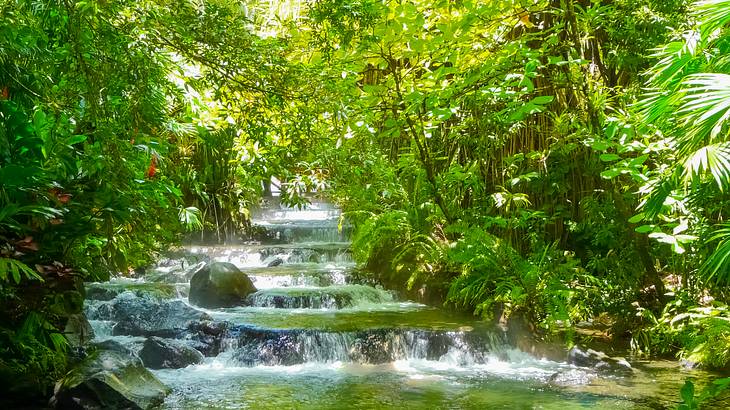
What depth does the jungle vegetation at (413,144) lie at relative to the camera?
101 inches

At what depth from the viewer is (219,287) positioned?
808cm

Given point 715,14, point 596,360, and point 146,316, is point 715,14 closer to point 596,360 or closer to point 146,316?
point 596,360

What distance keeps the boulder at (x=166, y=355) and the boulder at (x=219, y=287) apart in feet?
6.07

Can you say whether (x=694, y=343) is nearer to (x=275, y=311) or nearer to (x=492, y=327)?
(x=492, y=327)

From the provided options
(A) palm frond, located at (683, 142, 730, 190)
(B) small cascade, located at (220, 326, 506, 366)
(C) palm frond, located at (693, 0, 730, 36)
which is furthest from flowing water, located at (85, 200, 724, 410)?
(C) palm frond, located at (693, 0, 730, 36)

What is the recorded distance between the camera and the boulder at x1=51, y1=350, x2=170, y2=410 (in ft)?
13.9

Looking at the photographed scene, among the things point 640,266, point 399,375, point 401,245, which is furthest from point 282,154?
point 401,245

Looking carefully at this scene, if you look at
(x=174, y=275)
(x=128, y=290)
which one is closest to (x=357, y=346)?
(x=128, y=290)

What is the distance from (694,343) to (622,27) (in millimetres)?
3186

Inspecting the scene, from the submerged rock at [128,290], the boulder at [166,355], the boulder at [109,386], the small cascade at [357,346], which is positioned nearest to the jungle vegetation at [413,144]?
the boulder at [109,386]

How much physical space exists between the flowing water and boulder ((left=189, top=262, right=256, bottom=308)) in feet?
0.74

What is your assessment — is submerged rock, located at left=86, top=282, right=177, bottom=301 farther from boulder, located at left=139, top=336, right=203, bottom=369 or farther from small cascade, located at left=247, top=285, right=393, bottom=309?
boulder, located at left=139, top=336, right=203, bottom=369

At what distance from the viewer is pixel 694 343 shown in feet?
18.3

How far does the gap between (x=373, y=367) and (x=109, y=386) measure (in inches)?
99.8
